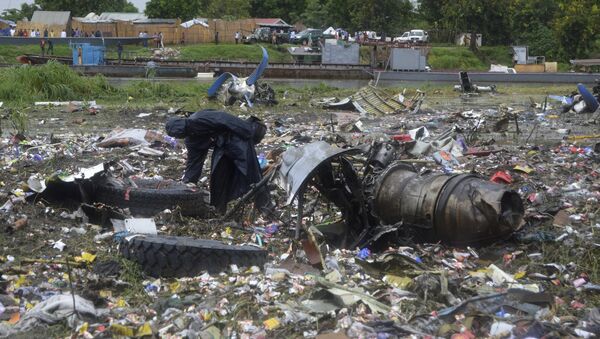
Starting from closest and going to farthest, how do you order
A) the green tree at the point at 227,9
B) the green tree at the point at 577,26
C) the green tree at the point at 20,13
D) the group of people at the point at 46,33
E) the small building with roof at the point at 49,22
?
the green tree at the point at 577,26 → the group of people at the point at 46,33 → the small building with roof at the point at 49,22 → the green tree at the point at 227,9 → the green tree at the point at 20,13

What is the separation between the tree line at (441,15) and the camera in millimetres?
40562

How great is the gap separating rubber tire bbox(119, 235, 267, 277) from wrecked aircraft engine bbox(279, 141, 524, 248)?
667mm

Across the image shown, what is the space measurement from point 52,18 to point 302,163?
51.2 meters

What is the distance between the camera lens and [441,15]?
5075cm

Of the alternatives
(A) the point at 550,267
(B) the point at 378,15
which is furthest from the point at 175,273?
(B) the point at 378,15

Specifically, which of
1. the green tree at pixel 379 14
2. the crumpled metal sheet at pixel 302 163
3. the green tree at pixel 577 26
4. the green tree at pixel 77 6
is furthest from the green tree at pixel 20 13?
the crumpled metal sheet at pixel 302 163

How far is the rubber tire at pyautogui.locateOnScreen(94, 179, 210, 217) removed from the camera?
663 cm

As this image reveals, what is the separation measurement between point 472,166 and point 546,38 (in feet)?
128

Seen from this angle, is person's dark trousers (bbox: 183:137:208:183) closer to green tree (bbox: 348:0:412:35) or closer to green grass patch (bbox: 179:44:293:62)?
green grass patch (bbox: 179:44:293:62)

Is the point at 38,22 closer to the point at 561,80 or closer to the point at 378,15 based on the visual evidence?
the point at 378,15

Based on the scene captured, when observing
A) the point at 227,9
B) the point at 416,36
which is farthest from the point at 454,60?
the point at 227,9

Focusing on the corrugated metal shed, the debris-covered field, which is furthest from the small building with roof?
the debris-covered field

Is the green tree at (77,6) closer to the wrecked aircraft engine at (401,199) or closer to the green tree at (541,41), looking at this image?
the green tree at (541,41)

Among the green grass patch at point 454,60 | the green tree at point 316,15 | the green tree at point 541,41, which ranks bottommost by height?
the green grass patch at point 454,60
